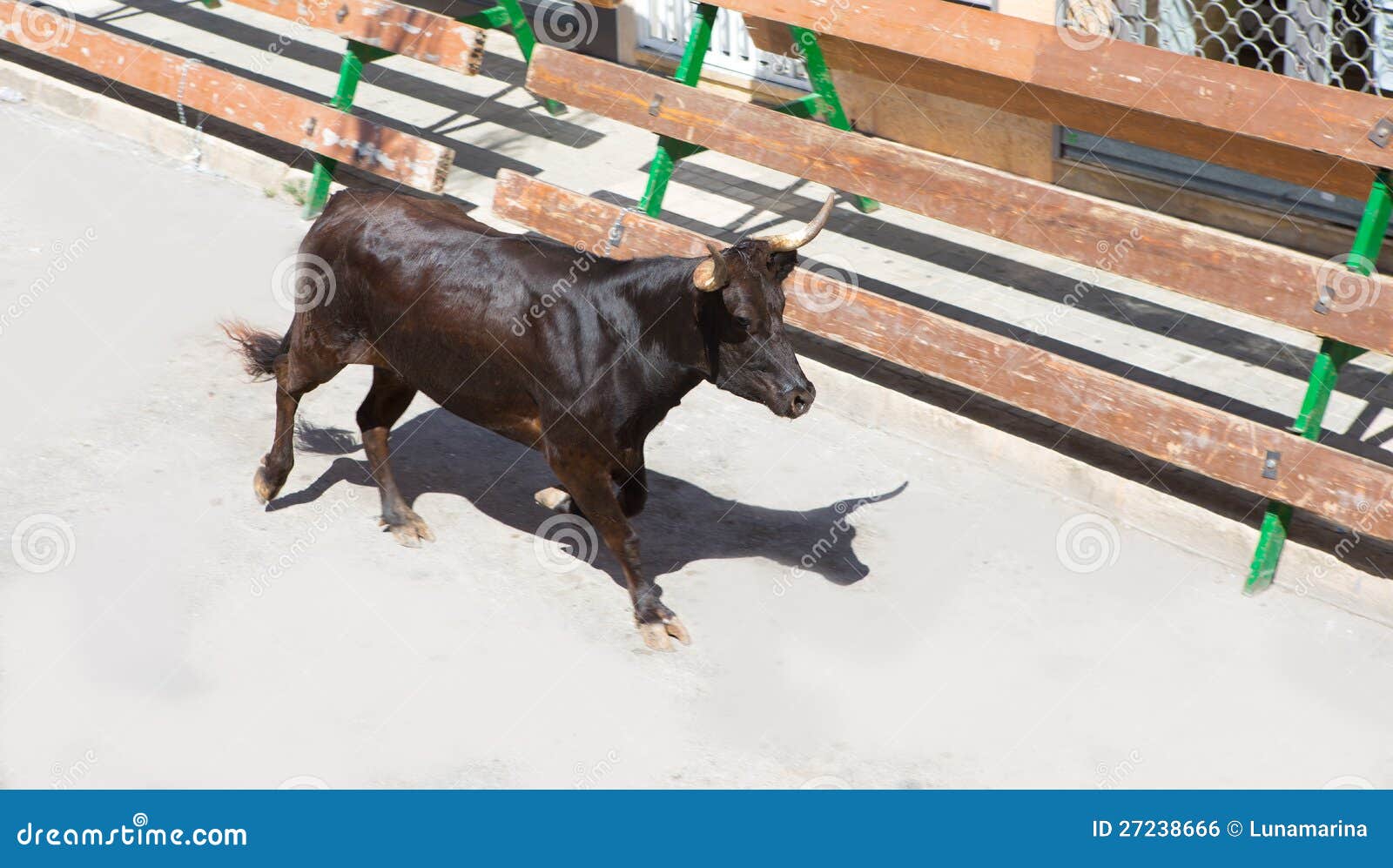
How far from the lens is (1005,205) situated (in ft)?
22.5

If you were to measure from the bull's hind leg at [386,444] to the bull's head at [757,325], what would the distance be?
60.8 inches

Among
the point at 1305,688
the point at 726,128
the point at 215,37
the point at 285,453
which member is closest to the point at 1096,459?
the point at 1305,688

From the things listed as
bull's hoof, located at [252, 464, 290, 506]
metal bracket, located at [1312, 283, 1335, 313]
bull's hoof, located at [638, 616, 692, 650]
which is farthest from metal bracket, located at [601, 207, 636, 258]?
metal bracket, located at [1312, 283, 1335, 313]

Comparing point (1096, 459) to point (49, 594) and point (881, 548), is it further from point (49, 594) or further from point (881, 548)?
point (49, 594)

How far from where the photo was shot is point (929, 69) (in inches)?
326

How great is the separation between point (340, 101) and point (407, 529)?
364 cm

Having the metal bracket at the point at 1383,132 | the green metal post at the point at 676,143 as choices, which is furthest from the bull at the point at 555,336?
the metal bracket at the point at 1383,132

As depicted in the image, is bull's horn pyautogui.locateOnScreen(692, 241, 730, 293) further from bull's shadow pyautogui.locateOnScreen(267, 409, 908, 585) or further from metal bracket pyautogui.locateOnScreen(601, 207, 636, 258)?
metal bracket pyautogui.locateOnScreen(601, 207, 636, 258)

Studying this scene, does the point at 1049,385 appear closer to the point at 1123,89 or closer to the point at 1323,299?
the point at 1323,299

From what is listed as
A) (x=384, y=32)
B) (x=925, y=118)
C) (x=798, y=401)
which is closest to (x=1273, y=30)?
(x=925, y=118)

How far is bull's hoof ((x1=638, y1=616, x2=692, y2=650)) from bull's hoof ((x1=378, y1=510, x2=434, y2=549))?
3.58 ft

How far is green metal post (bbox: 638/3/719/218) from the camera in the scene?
320 inches

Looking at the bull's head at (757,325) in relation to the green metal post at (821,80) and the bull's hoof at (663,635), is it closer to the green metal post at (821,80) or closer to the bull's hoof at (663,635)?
the bull's hoof at (663,635)

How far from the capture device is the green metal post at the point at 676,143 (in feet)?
26.7
